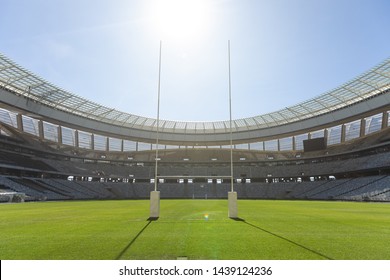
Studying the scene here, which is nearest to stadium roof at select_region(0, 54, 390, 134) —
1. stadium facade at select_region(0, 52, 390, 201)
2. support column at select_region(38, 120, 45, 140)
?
stadium facade at select_region(0, 52, 390, 201)

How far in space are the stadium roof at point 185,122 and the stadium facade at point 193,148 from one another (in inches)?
7.6

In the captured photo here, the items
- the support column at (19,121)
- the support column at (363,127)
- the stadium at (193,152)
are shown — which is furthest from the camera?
the support column at (363,127)

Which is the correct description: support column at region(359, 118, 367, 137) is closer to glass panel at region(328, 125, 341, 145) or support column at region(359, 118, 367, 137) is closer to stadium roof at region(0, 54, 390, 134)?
glass panel at region(328, 125, 341, 145)

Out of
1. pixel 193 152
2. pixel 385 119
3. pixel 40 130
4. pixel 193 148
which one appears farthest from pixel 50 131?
pixel 385 119

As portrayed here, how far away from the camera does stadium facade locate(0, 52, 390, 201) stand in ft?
148

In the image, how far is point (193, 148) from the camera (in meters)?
79.7

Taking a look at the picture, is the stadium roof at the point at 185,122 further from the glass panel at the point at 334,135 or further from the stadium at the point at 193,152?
the glass panel at the point at 334,135

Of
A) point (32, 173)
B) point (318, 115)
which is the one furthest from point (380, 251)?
point (32, 173)

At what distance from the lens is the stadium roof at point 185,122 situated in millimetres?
40625

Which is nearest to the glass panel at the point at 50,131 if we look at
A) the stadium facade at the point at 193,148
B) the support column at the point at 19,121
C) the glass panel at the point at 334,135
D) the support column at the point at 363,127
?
the stadium facade at the point at 193,148

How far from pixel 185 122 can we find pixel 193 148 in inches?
602

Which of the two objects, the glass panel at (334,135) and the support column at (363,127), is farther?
the glass panel at (334,135)

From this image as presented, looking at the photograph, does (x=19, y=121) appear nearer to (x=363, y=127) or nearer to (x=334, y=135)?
(x=334, y=135)

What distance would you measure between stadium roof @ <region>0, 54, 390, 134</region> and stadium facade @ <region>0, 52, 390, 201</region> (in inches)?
7.6
